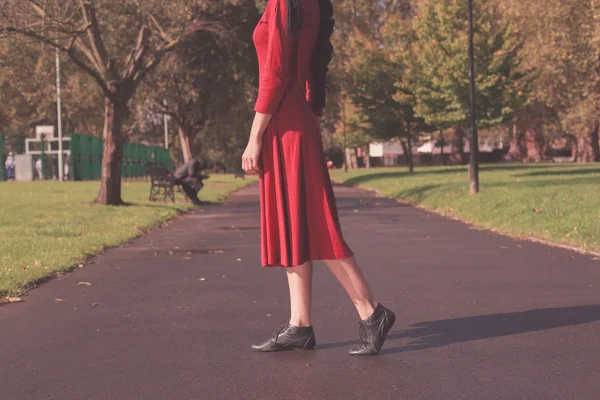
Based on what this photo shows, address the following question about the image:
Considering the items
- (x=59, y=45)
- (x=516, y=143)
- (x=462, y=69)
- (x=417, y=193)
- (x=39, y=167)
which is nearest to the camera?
(x=59, y=45)

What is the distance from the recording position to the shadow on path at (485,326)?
5566 mm

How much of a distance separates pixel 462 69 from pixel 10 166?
2795 centimetres

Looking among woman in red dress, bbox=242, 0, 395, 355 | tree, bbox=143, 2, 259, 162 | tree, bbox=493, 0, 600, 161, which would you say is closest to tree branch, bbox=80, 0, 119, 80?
tree, bbox=143, 2, 259, 162

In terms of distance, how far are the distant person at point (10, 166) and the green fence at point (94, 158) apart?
4516 millimetres

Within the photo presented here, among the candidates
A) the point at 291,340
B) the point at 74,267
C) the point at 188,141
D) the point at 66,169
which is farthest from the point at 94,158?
the point at 291,340

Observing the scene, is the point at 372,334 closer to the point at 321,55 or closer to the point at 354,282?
the point at 354,282

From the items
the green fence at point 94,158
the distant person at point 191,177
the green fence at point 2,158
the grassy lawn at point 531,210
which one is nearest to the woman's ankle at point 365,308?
the grassy lawn at point 531,210

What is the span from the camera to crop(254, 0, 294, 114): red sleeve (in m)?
4.93

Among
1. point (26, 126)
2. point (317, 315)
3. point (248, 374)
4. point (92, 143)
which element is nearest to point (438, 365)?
point (248, 374)

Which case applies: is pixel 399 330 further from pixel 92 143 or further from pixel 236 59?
pixel 92 143

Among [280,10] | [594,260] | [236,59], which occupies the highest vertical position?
[236,59]

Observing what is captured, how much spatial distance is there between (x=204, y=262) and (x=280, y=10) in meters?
6.16

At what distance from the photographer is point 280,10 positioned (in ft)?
16.2

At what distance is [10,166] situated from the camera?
52.4 m
